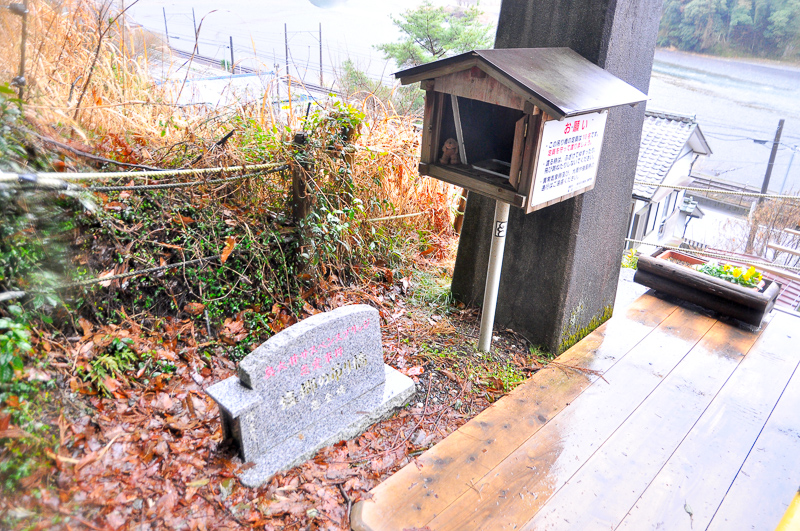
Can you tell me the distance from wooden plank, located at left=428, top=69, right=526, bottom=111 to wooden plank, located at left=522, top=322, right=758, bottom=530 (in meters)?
1.84

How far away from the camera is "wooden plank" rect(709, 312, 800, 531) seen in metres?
2.33

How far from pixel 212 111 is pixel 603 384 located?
3345 millimetres

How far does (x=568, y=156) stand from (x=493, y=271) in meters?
0.83

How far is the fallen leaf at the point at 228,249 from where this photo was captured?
301cm

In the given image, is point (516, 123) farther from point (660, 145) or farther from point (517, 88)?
point (660, 145)

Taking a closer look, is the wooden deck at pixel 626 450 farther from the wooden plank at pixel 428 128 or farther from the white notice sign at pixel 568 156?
the wooden plank at pixel 428 128

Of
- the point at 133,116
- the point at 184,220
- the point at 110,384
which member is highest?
the point at 133,116

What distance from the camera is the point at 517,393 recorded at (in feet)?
10.1

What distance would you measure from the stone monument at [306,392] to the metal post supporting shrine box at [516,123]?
3.12ft

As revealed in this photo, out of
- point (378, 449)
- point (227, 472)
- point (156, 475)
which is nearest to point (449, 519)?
point (378, 449)

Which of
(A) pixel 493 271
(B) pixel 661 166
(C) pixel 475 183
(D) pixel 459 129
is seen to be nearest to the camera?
(C) pixel 475 183

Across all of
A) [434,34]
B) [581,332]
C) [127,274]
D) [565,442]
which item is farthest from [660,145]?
[127,274]

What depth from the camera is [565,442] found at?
2723 mm

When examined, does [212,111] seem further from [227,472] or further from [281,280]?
[227,472]
